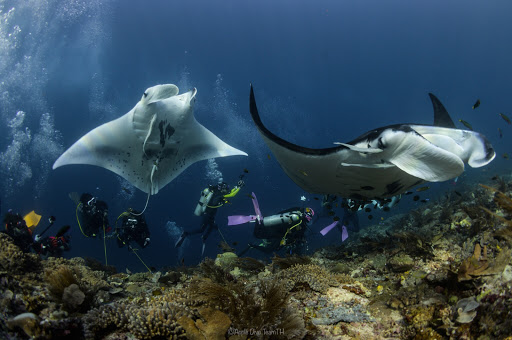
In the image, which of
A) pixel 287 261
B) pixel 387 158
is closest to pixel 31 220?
pixel 287 261

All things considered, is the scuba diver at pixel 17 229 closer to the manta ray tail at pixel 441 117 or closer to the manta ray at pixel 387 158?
the manta ray at pixel 387 158

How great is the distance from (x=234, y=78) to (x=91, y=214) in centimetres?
7799

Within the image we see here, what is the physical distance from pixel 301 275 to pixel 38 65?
2601 inches

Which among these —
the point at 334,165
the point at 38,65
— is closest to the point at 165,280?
the point at 334,165

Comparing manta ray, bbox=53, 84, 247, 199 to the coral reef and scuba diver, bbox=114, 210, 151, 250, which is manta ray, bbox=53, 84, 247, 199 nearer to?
the coral reef

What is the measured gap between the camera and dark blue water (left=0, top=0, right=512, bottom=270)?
43.5 meters

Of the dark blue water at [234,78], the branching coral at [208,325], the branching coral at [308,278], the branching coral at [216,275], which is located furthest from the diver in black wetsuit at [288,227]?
the dark blue water at [234,78]

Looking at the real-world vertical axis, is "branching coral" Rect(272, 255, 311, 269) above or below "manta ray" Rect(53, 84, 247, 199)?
below

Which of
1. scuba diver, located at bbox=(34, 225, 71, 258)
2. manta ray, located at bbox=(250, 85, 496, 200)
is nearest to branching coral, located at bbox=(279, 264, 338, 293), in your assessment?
manta ray, located at bbox=(250, 85, 496, 200)

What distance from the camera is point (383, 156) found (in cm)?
268

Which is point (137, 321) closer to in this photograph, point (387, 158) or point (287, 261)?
point (287, 261)

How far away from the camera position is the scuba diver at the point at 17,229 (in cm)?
517

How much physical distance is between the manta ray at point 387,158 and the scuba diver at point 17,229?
234 inches

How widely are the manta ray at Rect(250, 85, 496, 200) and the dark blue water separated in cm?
2183
